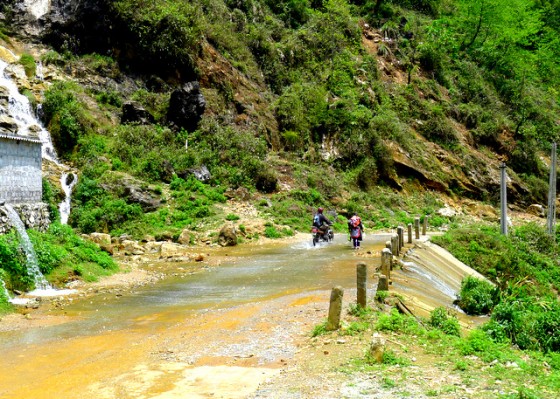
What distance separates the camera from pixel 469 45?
187 feet

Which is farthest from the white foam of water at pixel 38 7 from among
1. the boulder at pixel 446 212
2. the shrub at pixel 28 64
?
the boulder at pixel 446 212

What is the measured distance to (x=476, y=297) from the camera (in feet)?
47.6

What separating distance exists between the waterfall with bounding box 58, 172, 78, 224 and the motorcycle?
37.3ft

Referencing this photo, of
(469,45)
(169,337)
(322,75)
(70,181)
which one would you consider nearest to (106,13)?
(70,181)

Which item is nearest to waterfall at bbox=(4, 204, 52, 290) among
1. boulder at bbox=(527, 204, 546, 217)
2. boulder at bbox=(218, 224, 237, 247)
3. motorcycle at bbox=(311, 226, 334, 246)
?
Result: boulder at bbox=(218, 224, 237, 247)

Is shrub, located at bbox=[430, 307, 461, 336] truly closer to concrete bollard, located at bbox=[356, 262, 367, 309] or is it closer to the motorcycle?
concrete bollard, located at bbox=[356, 262, 367, 309]

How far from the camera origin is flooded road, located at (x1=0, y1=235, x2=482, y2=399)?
7.49m

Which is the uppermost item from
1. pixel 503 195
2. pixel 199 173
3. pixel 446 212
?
pixel 199 173

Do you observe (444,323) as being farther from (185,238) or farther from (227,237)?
(185,238)

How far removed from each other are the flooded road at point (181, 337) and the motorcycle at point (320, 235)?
21.6 ft

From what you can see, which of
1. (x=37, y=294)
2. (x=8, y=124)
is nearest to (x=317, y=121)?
(x=8, y=124)

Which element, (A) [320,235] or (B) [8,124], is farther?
(B) [8,124]

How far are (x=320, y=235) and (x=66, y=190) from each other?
12.4 meters

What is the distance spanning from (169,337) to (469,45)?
55.2 metres
